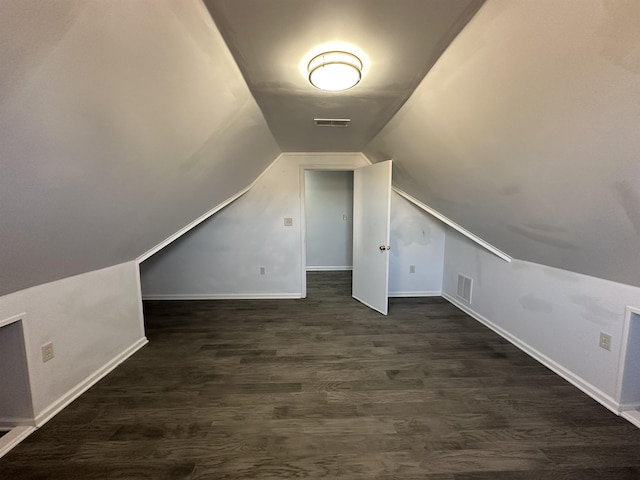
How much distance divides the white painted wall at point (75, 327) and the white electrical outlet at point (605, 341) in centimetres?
376

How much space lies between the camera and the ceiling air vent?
241 centimetres

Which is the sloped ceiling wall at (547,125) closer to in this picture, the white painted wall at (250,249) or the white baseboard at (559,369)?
the white baseboard at (559,369)

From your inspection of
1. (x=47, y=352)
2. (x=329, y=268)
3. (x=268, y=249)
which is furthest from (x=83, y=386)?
(x=329, y=268)

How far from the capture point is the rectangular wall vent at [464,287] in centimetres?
341

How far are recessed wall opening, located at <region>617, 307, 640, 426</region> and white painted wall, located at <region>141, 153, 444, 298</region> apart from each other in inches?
91.6

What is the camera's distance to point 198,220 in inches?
124

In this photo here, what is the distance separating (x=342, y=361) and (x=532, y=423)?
133 cm

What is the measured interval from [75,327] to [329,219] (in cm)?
425

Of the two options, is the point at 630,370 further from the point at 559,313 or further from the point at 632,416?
the point at 559,313

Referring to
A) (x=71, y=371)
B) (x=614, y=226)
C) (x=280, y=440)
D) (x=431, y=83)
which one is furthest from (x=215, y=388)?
(x=614, y=226)

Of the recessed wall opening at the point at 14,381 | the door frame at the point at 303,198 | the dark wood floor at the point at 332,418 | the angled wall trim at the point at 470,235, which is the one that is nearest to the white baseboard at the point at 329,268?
the door frame at the point at 303,198

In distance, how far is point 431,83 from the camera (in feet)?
5.41

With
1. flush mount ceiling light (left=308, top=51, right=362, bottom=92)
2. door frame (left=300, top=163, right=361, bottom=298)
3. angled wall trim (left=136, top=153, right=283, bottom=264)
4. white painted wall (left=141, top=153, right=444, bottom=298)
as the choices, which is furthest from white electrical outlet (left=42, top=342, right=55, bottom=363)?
door frame (left=300, top=163, right=361, bottom=298)

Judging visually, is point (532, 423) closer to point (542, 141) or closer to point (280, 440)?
point (280, 440)
